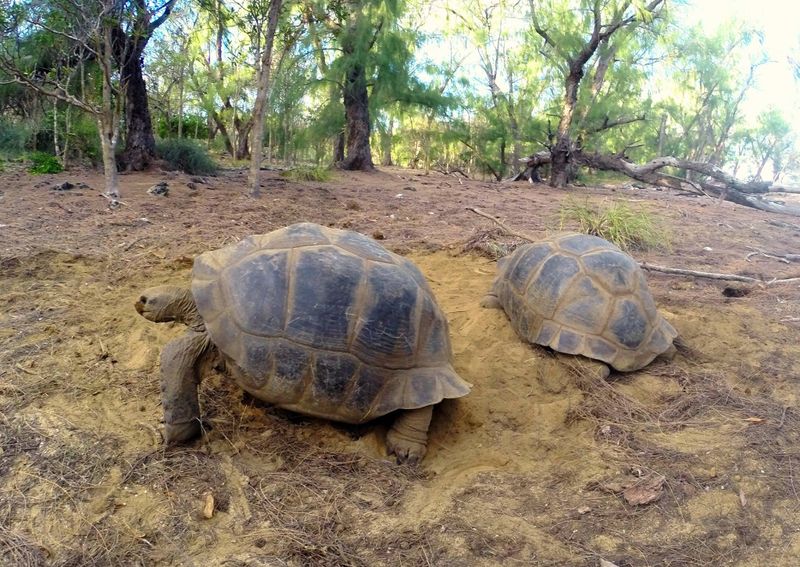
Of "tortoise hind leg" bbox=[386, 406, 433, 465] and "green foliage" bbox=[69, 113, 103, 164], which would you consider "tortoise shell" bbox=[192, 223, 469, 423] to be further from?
"green foliage" bbox=[69, 113, 103, 164]

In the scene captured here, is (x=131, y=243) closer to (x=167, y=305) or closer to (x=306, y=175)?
(x=167, y=305)

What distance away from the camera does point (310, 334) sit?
294 centimetres

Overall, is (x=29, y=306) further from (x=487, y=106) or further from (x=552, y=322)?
(x=487, y=106)

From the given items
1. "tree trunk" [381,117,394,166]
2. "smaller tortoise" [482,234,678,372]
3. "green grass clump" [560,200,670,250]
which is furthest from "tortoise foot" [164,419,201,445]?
"tree trunk" [381,117,394,166]

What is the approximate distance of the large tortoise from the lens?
292 cm

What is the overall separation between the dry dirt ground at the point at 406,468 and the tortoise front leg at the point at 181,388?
11 cm

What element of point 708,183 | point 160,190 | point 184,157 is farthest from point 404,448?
point 708,183

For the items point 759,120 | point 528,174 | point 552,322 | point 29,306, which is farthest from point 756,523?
point 759,120

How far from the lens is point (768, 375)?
161 inches

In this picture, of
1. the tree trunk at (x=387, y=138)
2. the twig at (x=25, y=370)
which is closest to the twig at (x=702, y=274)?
the twig at (x=25, y=370)

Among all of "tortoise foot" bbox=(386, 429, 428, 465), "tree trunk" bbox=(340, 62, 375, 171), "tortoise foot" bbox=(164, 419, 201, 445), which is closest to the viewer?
"tortoise foot" bbox=(164, 419, 201, 445)

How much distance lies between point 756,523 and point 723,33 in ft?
120

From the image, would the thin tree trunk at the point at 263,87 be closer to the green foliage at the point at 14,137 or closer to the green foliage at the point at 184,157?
the green foliage at the point at 184,157

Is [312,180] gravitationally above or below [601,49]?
below
